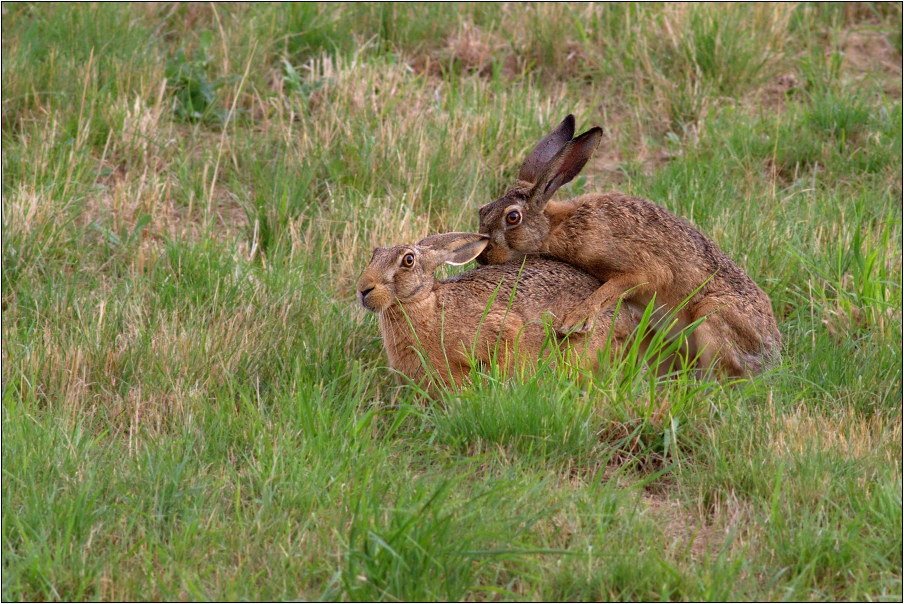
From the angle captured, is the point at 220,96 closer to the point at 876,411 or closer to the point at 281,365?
the point at 281,365

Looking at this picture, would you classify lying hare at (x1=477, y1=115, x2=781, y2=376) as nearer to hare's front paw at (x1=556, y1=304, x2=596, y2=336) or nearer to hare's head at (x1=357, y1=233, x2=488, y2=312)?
hare's front paw at (x1=556, y1=304, x2=596, y2=336)

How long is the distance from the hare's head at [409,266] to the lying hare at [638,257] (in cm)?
25

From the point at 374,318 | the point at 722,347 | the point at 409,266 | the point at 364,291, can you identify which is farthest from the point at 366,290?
the point at 722,347

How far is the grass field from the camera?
3779mm

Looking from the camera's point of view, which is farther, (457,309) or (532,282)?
(532,282)

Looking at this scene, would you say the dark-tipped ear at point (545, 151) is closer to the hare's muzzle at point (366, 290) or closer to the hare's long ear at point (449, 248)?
the hare's long ear at point (449, 248)

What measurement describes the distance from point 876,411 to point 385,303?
2.23 metres

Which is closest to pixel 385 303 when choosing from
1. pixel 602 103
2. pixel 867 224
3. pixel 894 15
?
pixel 867 224

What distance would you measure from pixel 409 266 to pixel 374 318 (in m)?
0.56

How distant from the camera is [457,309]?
16.8 feet

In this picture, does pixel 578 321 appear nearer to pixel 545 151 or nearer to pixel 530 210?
pixel 530 210

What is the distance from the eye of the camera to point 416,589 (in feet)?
11.7

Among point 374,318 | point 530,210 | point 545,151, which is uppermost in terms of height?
point 545,151

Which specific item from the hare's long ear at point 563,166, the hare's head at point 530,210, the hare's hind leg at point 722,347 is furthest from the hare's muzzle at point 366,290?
the hare's hind leg at point 722,347
